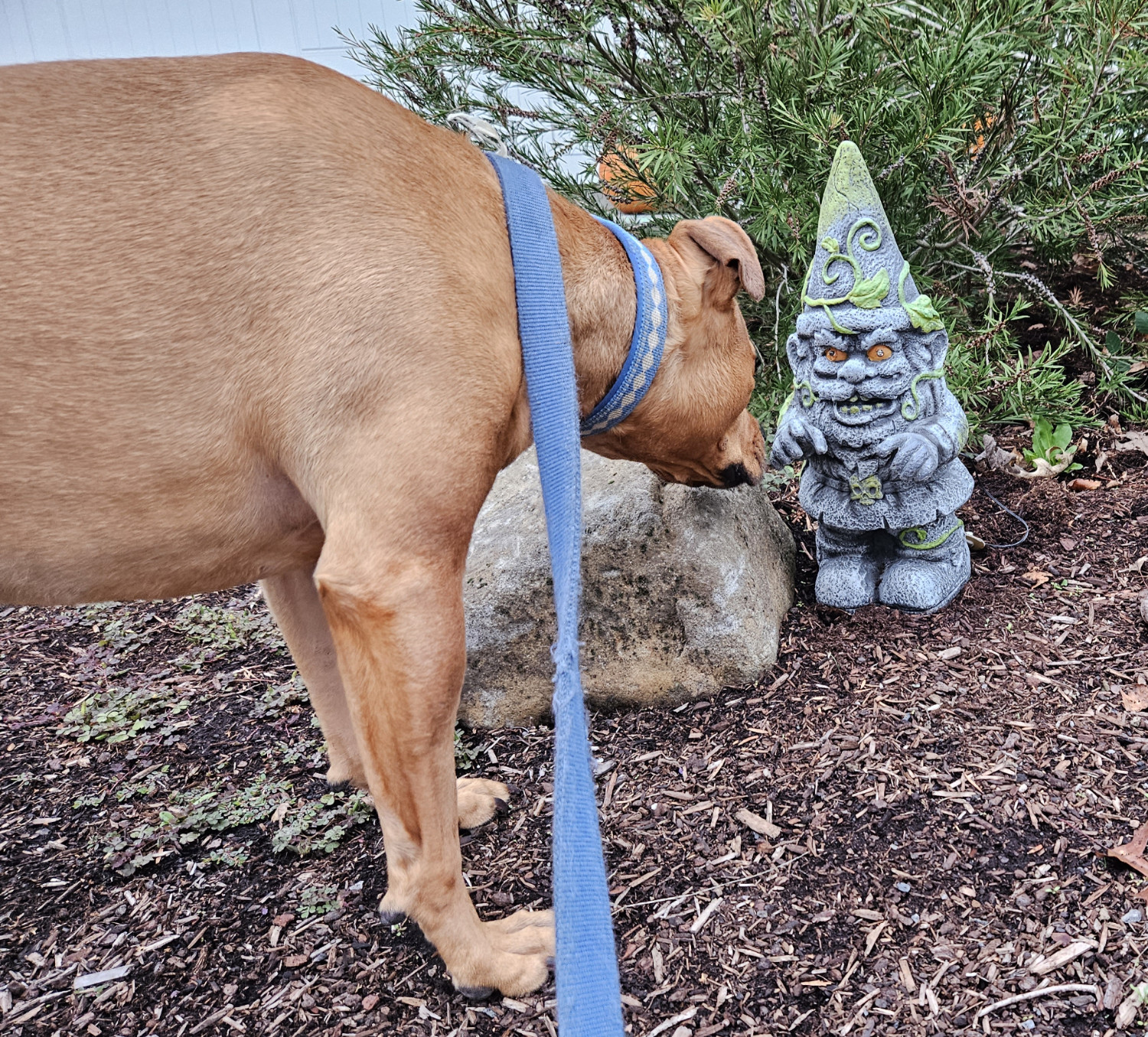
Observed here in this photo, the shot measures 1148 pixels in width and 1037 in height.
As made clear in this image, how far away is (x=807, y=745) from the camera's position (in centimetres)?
286

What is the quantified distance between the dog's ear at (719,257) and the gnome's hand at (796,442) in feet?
2.34

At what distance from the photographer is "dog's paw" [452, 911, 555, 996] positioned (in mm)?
2199

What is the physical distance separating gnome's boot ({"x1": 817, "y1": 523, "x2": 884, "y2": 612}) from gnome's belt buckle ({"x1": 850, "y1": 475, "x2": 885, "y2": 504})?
14cm

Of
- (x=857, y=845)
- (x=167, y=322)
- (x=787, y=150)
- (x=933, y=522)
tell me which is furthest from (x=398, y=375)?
(x=787, y=150)

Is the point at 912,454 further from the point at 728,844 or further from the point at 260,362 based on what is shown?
the point at 260,362

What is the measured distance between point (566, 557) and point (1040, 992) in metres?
1.42

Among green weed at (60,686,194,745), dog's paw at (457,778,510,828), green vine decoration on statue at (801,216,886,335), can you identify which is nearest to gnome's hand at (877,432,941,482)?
green vine decoration on statue at (801,216,886,335)

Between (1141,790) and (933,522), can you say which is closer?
(1141,790)

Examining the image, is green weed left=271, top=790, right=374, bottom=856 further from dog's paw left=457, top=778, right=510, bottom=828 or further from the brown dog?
the brown dog

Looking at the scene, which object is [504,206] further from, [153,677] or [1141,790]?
[153,677]

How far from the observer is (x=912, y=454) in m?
3.07

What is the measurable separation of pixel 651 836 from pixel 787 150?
2.76 meters

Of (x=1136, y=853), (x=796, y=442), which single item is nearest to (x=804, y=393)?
(x=796, y=442)

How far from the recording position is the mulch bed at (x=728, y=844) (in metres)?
2.14
